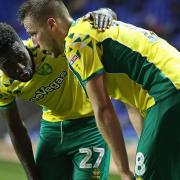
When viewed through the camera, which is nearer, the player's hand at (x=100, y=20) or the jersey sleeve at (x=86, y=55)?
the jersey sleeve at (x=86, y=55)

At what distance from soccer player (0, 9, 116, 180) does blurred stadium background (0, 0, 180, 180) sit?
114 inches

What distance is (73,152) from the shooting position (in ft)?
14.2

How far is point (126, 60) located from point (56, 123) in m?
1.41

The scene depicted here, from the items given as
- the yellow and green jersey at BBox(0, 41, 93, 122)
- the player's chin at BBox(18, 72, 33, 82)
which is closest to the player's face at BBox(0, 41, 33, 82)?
the player's chin at BBox(18, 72, 33, 82)

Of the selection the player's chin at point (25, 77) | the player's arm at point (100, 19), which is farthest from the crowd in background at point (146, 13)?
the player's arm at point (100, 19)

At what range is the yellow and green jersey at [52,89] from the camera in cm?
409

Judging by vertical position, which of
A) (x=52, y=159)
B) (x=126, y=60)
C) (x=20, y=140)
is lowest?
(x=52, y=159)

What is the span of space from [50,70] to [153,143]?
1.29 m

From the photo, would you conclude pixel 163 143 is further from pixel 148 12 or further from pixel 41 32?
pixel 148 12

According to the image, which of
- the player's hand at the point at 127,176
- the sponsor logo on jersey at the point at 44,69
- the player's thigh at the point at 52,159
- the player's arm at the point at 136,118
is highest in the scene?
the sponsor logo on jersey at the point at 44,69

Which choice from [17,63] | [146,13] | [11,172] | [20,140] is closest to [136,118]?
[17,63]

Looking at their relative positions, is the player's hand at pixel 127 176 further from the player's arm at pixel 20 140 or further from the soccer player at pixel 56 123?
the player's arm at pixel 20 140

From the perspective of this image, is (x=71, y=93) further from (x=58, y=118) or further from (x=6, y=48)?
(x=6, y=48)

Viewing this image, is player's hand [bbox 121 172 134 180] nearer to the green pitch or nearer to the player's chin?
the player's chin
